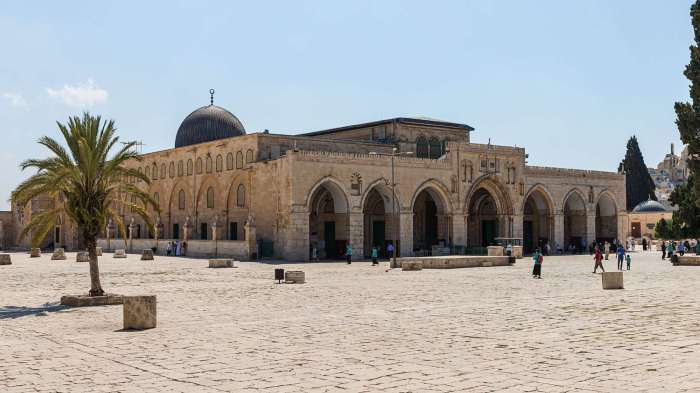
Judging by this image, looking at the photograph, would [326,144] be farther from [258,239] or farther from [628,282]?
[628,282]

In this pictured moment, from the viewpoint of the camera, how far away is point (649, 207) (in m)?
80.2

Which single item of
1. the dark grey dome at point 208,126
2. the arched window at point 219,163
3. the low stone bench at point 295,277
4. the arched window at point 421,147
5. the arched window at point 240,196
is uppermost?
the dark grey dome at point 208,126

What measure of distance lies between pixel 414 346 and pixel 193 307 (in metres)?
7.97

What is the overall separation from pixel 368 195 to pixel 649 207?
46.4 metres

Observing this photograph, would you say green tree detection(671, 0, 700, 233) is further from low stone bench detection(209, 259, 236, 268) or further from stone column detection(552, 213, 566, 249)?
low stone bench detection(209, 259, 236, 268)

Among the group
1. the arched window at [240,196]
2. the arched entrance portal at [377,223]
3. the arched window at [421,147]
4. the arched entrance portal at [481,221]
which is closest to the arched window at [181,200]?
the arched window at [240,196]

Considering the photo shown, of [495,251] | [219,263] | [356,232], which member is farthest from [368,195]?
[219,263]

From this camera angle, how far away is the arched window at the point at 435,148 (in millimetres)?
54594

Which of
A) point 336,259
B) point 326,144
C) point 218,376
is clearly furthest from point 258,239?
point 218,376

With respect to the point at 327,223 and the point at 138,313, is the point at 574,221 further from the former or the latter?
the point at 138,313

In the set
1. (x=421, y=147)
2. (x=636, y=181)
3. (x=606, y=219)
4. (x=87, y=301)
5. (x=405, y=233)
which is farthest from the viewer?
(x=636, y=181)

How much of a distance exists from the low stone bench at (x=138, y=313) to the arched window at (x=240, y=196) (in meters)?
33.7

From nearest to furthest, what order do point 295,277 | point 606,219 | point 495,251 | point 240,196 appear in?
point 295,277 → point 495,251 → point 240,196 → point 606,219

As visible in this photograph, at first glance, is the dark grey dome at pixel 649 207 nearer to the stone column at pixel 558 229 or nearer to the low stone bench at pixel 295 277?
the stone column at pixel 558 229
